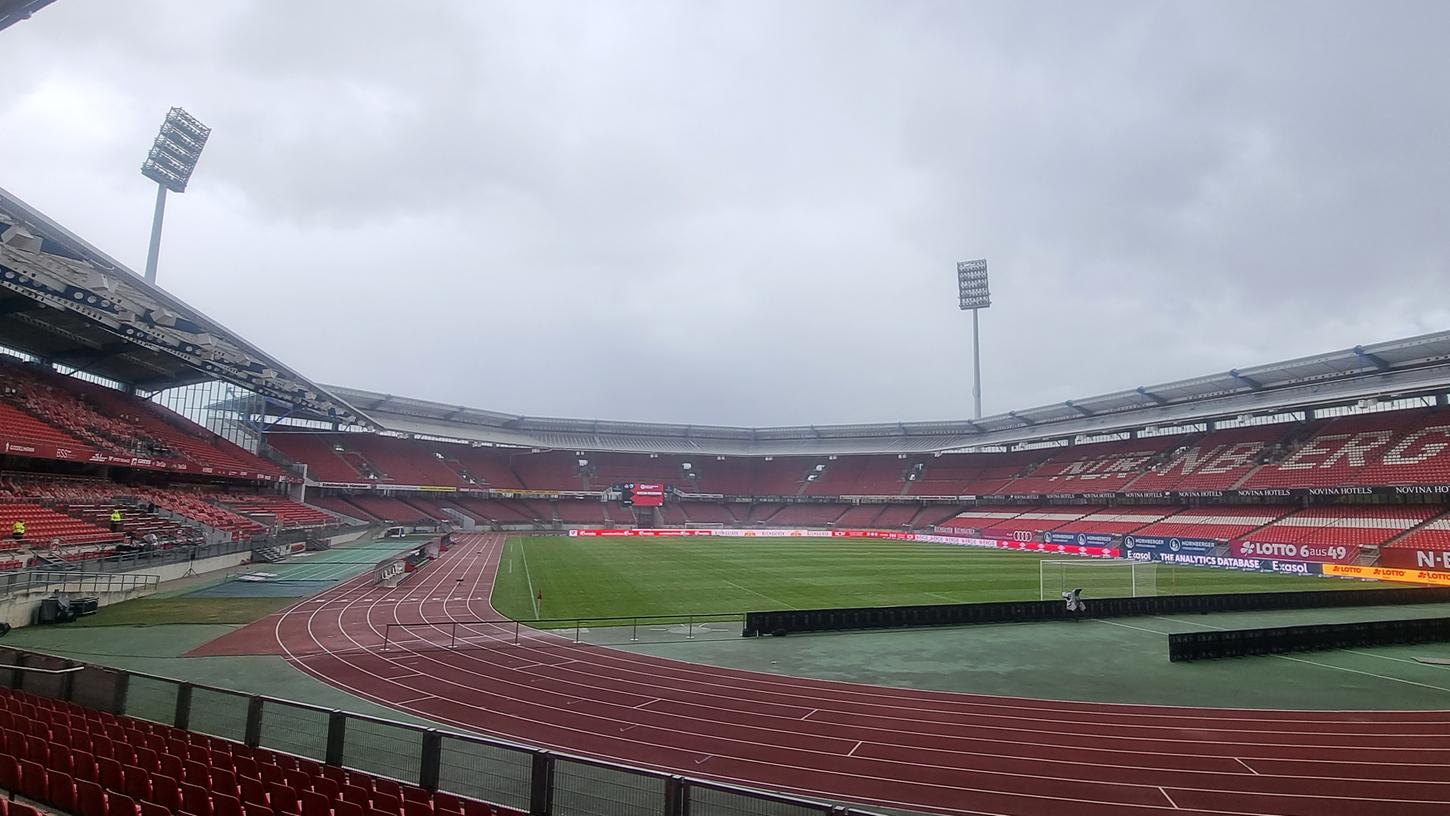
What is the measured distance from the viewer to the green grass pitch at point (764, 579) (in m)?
25.4

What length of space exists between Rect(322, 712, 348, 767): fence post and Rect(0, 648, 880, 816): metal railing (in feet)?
0.04

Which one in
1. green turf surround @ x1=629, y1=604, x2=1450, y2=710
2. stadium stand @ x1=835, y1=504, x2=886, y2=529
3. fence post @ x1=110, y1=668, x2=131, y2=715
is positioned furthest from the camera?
stadium stand @ x1=835, y1=504, x2=886, y2=529

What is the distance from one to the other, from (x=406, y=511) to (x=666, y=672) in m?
55.9

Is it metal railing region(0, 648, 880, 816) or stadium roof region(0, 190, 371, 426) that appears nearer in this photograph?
metal railing region(0, 648, 880, 816)

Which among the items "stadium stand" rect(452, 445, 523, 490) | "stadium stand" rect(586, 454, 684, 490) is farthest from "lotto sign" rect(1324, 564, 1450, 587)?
"stadium stand" rect(452, 445, 523, 490)

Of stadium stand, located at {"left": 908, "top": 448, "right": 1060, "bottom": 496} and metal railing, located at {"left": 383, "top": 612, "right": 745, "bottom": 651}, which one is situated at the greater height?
stadium stand, located at {"left": 908, "top": 448, "right": 1060, "bottom": 496}

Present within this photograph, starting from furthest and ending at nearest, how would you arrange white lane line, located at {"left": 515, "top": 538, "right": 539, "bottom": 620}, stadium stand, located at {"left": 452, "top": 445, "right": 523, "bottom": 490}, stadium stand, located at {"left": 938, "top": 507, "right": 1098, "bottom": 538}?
stadium stand, located at {"left": 452, "top": 445, "right": 523, "bottom": 490}
stadium stand, located at {"left": 938, "top": 507, "right": 1098, "bottom": 538}
white lane line, located at {"left": 515, "top": 538, "right": 539, "bottom": 620}

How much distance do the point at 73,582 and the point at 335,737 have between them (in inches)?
803

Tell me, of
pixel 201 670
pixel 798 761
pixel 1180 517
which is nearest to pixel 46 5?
pixel 798 761

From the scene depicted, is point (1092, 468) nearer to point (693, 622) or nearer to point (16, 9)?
point (693, 622)

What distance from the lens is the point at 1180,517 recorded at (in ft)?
156

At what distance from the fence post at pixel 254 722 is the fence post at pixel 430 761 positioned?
2.29 meters

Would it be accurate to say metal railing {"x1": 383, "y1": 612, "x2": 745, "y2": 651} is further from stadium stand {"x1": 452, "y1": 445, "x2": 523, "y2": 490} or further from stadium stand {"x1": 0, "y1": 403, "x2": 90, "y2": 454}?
stadium stand {"x1": 452, "y1": 445, "x2": 523, "y2": 490}

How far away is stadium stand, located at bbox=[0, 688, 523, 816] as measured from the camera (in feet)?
18.7
